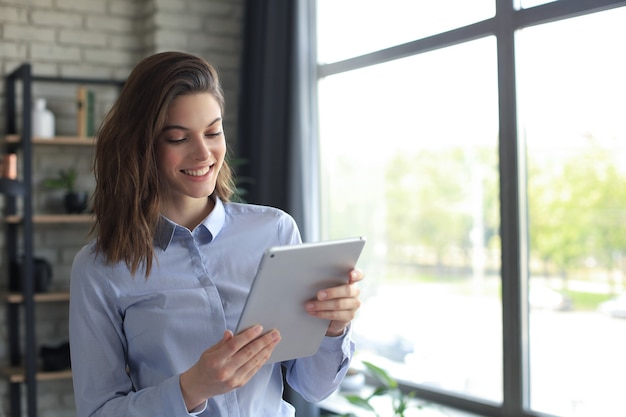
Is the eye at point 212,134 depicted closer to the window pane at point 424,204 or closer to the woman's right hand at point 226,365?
the woman's right hand at point 226,365

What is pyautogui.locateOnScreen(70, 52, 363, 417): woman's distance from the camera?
4.83 feet

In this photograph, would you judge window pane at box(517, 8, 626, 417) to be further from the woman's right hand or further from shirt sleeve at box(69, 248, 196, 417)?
shirt sleeve at box(69, 248, 196, 417)

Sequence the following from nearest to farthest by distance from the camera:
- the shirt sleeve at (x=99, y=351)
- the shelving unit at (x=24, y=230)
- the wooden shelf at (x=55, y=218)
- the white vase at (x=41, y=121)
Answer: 1. the shirt sleeve at (x=99, y=351)
2. the shelving unit at (x=24, y=230)
3. the wooden shelf at (x=55, y=218)
4. the white vase at (x=41, y=121)

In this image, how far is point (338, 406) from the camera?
3535 mm

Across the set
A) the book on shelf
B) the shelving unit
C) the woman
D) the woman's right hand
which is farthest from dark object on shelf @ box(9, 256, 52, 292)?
the woman's right hand

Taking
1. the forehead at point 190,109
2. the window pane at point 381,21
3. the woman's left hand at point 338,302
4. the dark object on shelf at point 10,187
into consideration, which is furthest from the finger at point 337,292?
the dark object on shelf at point 10,187

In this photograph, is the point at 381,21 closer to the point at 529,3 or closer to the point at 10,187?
the point at 529,3

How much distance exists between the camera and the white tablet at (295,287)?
1.34 metres

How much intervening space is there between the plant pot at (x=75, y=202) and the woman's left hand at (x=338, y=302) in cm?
255

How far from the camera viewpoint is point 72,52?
3.97 meters

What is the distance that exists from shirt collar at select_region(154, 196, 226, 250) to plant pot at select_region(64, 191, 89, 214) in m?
2.34

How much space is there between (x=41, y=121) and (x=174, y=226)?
2417 mm

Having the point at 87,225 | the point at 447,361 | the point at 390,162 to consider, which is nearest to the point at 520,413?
the point at 447,361

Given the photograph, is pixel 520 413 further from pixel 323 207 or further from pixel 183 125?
pixel 183 125
